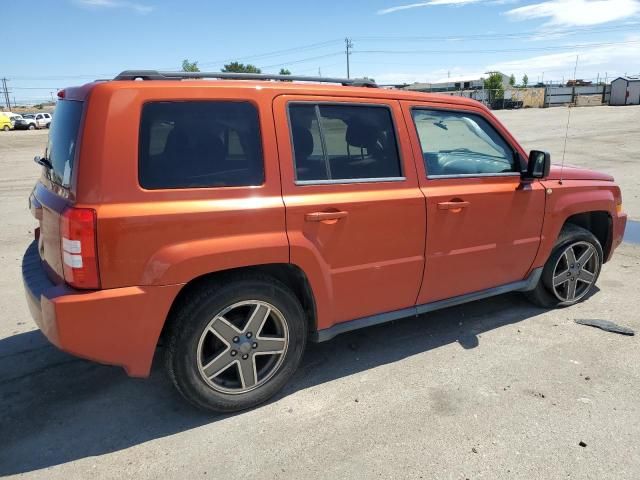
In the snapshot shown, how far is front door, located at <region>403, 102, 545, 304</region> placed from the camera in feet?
11.7

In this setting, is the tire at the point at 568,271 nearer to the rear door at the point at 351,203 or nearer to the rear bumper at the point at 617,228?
the rear bumper at the point at 617,228

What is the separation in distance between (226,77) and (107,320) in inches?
64.5

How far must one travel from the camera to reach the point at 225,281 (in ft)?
9.55

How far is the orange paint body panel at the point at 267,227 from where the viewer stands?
2570 mm

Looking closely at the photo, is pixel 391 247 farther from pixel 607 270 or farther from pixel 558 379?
pixel 607 270

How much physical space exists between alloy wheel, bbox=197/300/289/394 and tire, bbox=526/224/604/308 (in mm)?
2547

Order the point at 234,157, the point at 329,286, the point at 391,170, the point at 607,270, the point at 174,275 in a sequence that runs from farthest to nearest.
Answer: the point at 607,270, the point at 391,170, the point at 329,286, the point at 234,157, the point at 174,275

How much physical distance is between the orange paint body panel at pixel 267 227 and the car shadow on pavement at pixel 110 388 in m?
0.43

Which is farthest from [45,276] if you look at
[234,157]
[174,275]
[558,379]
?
[558,379]

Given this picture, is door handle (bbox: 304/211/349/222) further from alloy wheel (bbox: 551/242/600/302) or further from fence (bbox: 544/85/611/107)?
fence (bbox: 544/85/611/107)

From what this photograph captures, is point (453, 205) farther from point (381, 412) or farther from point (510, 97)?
point (510, 97)

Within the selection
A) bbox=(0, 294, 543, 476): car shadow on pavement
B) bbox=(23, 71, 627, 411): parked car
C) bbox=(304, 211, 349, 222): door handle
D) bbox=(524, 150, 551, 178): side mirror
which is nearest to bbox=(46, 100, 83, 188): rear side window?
bbox=(23, 71, 627, 411): parked car

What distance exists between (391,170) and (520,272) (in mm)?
1588

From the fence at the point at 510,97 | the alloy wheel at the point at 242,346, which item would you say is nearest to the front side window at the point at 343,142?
the alloy wheel at the point at 242,346
